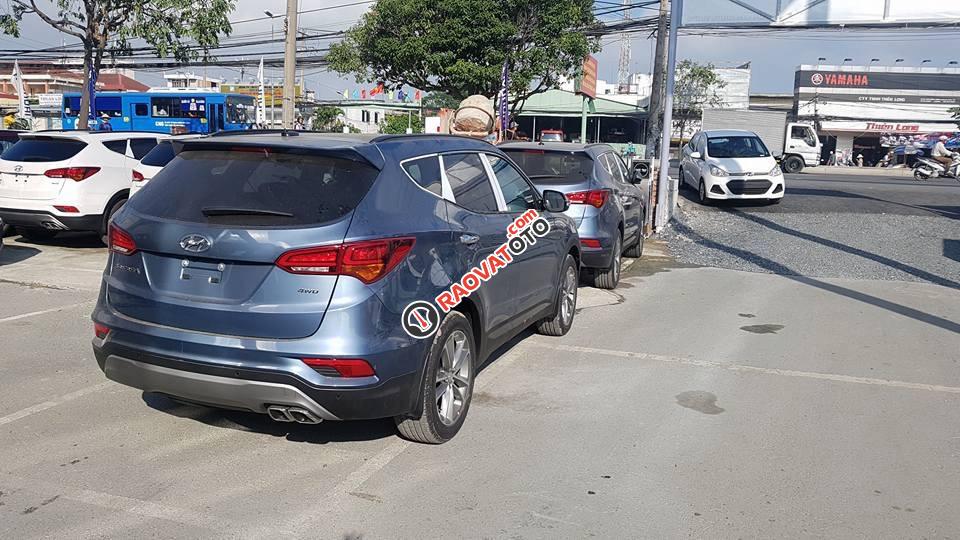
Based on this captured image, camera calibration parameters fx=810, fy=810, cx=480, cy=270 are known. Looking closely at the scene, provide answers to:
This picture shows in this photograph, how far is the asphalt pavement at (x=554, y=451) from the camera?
3857 mm

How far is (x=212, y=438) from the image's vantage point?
15.7 feet

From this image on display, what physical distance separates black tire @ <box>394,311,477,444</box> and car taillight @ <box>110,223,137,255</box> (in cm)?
168

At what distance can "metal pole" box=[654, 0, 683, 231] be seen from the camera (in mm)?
14570

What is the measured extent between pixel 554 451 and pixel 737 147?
15.7 metres

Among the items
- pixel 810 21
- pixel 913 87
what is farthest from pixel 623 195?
pixel 913 87

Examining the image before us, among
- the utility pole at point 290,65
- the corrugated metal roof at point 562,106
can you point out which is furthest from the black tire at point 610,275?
the corrugated metal roof at point 562,106

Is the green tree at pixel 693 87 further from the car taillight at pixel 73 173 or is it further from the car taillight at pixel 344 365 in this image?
the car taillight at pixel 344 365

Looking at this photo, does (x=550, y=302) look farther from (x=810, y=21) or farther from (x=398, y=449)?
(x=810, y=21)

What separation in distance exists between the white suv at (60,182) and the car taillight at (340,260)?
8438 mm

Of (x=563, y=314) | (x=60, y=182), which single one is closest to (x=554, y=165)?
(x=563, y=314)

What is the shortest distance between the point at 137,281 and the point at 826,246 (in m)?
12.2

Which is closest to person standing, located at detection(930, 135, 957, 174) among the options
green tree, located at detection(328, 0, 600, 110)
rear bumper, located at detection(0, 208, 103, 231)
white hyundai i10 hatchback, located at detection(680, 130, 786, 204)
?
white hyundai i10 hatchback, located at detection(680, 130, 786, 204)

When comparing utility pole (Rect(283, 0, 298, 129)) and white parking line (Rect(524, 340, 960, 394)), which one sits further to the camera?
utility pole (Rect(283, 0, 298, 129))

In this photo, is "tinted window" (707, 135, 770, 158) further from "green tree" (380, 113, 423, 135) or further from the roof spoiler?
"green tree" (380, 113, 423, 135)
